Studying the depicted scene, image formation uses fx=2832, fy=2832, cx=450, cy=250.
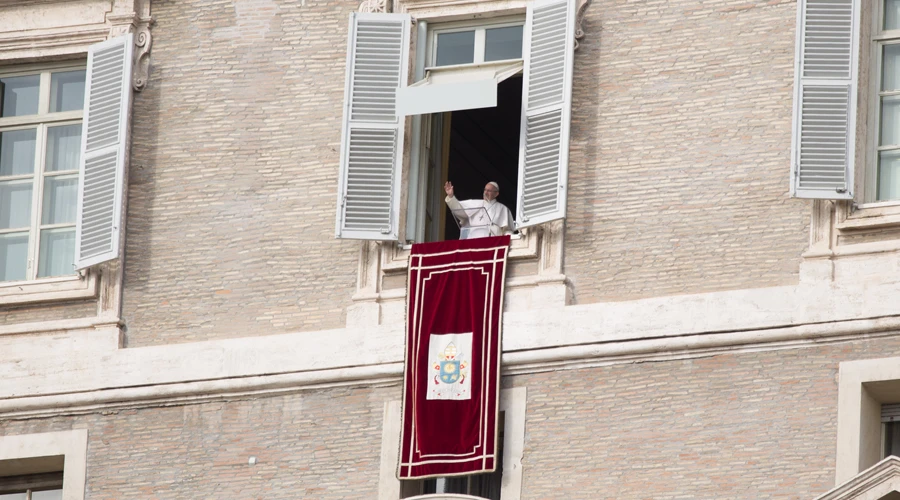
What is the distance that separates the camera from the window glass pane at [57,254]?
2530 cm

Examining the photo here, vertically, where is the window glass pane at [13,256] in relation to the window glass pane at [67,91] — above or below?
below

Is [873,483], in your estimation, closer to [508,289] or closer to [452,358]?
[508,289]

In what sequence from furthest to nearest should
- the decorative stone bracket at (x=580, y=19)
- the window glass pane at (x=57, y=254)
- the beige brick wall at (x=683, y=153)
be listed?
the window glass pane at (x=57, y=254), the decorative stone bracket at (x=580, y=19), the beige brick wall at (x=683, y=153)

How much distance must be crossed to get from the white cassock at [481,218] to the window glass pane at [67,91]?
12.7 feet

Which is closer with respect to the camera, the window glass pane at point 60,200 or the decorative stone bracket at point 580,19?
the decorative stone bracket at point 580,19

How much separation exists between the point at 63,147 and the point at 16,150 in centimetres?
45

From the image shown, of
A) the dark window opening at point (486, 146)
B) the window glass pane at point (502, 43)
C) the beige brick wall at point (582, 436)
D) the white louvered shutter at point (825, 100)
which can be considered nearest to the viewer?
the beige brick wall at point (582, 436)

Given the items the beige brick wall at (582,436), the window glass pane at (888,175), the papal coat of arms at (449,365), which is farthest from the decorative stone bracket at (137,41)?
the window glass pane at (888,175)

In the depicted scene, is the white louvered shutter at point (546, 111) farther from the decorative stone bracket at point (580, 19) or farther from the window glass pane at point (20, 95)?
the window glass pane at point (20, 95)

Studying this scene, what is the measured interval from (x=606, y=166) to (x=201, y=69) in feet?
13.1

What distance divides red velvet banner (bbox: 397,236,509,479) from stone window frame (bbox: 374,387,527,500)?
0.12 m

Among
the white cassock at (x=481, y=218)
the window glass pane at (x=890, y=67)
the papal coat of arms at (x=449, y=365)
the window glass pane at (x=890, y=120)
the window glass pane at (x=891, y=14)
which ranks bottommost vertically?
the papal coat of arms at (x=449, y=365)

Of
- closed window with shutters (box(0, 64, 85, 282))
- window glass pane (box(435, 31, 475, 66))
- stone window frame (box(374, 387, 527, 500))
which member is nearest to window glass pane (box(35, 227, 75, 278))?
closed window with shutters (box(0, 64, 85, 282))

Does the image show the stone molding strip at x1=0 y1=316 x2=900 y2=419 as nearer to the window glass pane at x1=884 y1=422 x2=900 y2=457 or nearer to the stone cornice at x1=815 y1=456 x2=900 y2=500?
the window glass pane at x1=884 y1=422 x2=900 y2=457
